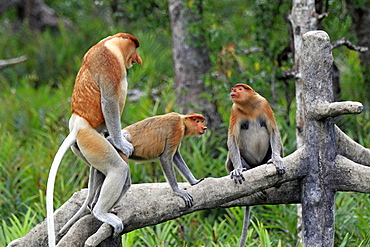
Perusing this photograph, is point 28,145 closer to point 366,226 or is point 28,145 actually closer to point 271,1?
point 271,1

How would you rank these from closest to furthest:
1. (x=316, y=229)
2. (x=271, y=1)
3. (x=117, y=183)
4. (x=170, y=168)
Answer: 1. (x=117, y=183)
2. (x=170, y=168)
3. (x=316, y=229)
4. (x=271, y=1)

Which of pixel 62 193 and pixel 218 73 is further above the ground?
pixel 218 73

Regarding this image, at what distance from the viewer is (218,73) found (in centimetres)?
638

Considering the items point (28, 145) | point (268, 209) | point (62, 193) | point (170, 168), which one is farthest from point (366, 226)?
point (28, 145)

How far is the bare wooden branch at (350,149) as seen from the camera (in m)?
3.45

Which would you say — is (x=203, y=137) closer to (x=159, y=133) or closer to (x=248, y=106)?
(x=248, y=106)

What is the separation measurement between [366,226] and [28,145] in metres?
4.23

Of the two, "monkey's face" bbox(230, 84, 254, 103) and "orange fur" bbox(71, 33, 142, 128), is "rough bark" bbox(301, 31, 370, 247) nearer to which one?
"monkey's face" bbox(230, 84, 254, 103)

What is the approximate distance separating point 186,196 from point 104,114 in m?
0.69

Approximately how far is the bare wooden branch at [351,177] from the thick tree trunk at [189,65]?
305 cm

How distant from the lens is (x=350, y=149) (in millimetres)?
3516

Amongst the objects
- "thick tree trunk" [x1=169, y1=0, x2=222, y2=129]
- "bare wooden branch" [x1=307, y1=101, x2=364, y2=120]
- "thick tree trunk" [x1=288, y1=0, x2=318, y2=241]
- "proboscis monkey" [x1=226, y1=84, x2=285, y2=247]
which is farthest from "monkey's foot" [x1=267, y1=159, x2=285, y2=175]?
"thick tree trunk" [x1=169, y1=0, x2=222, y2=129]

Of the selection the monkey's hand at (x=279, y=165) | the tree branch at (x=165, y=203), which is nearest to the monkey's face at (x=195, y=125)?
the tree branch at (x=165, y=203)

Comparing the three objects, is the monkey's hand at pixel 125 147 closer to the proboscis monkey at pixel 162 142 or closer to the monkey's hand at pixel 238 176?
the proboscis monkey at pixel 162 142
